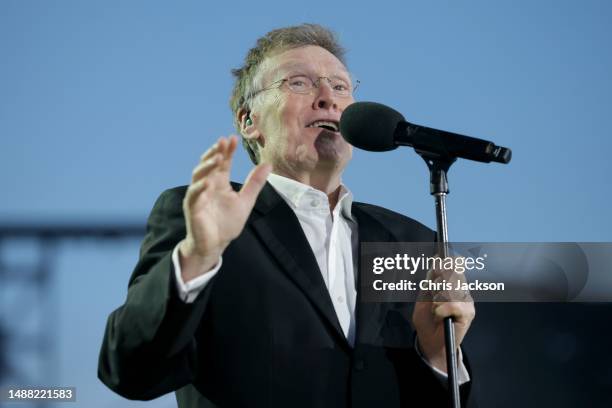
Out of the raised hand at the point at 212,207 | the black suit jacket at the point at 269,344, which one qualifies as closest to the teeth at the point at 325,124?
the black suit jacket at the point at 269,344

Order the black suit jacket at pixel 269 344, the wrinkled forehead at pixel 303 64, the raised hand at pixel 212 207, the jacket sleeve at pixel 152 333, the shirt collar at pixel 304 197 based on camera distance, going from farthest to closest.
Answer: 1. the wrinkled forehead at pixel 303 64
2. the shirt collar at pixel 304 197
3. the black suit jacket at pixel 269 344
4. the jacket sleeve at pixel 152 333
5. the raised hand at pixel 212 207

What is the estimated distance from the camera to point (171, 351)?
147 centimetres

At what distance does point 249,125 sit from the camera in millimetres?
2320

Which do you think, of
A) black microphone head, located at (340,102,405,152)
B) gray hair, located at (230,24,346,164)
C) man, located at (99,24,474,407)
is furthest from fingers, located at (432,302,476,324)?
gray hair, located at (230,24,346,164)

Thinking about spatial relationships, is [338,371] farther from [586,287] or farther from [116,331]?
[586,287]

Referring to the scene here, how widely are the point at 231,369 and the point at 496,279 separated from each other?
37.6 inches

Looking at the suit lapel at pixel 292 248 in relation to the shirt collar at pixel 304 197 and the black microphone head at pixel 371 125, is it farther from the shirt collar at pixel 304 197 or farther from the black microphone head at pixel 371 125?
the black microphone head at pixel 371 125

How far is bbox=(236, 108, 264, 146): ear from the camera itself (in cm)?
227

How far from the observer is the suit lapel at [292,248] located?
1.72 meters

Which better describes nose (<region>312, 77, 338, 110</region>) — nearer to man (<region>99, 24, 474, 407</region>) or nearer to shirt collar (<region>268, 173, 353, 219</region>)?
man (<region>99, 24, 474, 407</region>)

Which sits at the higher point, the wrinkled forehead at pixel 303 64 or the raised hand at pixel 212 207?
the wrinkled forehead at pixel 303 64

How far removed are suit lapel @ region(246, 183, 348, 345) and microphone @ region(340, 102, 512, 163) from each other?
0.23 metres

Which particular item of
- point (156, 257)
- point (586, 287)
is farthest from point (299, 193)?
point (586, 287)

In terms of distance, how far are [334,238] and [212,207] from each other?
0.56m
